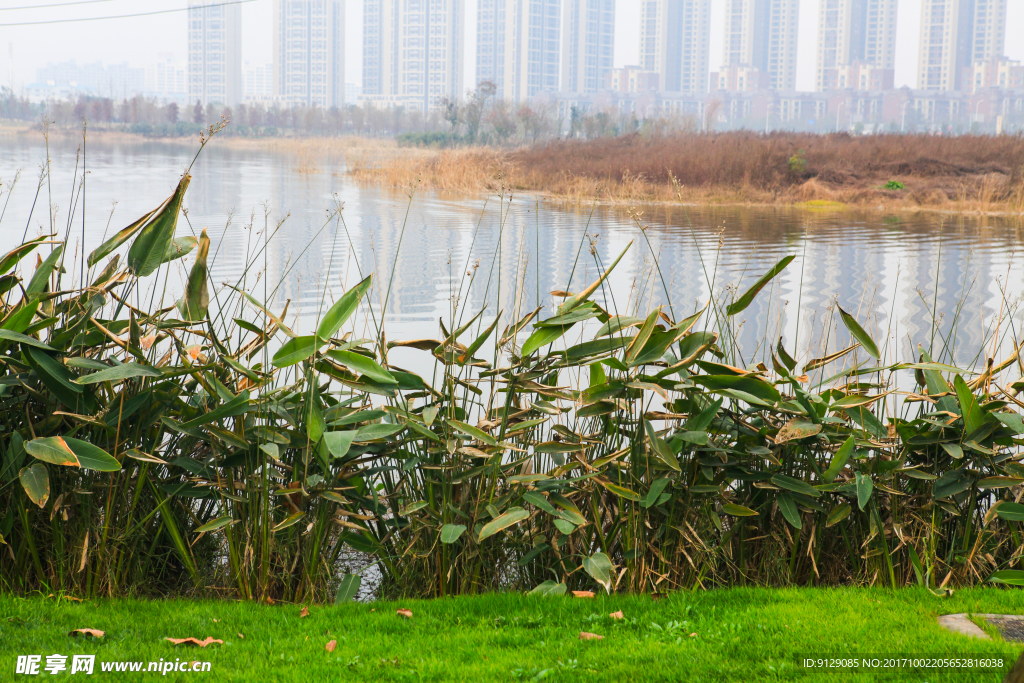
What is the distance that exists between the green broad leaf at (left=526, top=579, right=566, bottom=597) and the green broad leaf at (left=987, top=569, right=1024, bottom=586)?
108cm

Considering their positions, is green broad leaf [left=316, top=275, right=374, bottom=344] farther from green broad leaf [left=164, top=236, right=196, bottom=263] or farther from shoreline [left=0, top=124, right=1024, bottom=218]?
shoreline [left=0, top=124, right=1024, bottom=218]

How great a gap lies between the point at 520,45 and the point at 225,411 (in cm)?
12692

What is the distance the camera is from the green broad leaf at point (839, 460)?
1.98 metres

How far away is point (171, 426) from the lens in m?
1.95

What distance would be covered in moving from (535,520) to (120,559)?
1.02 metres

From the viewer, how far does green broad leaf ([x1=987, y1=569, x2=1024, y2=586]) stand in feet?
6.66

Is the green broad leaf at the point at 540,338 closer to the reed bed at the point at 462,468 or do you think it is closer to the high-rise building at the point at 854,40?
the reed bed at the point at 462,468

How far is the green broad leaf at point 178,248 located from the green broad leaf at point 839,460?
5.57 feet

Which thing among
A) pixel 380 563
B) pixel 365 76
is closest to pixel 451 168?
pixel 380 563

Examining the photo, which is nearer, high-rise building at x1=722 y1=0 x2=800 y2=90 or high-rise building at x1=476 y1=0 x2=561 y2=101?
high-rise building at x1=476 y1=0 x2=561 y2=101

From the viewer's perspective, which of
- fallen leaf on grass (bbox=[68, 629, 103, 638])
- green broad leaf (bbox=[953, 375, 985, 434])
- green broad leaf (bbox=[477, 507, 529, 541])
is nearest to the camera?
fallen leaf on grass (bbox=[68, 629, 103, 638])

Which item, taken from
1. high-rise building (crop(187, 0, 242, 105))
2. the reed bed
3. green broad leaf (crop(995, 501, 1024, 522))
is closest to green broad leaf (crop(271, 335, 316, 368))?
the reed bed

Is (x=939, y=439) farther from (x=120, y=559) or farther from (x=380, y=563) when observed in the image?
(x=120, y=559)

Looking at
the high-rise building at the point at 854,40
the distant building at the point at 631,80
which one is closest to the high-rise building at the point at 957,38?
the high-rise building at the point at 854,40
